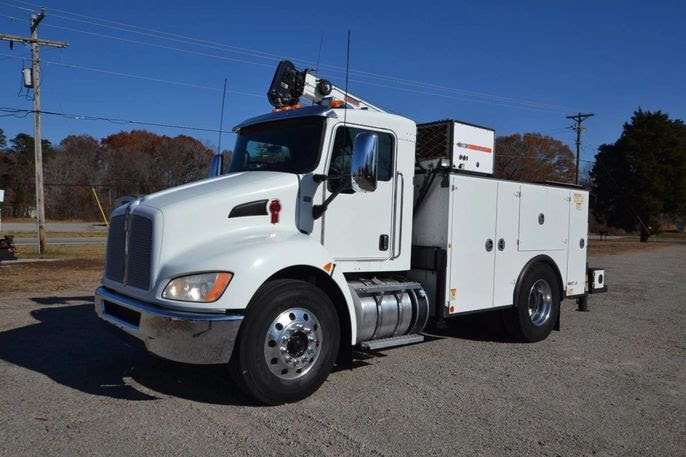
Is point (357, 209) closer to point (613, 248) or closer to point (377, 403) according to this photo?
point (377, 403)

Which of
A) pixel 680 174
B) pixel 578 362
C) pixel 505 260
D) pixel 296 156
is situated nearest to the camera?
pixel 296 156

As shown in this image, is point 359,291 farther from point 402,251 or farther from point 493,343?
point 493,343

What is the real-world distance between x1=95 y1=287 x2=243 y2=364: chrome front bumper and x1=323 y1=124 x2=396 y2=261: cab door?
57.8 inches

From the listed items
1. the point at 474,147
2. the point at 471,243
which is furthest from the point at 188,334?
the point at 474,147

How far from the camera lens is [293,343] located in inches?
185

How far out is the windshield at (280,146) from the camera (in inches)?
211

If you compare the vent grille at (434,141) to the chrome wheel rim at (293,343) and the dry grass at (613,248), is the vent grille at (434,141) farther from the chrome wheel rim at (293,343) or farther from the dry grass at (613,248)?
the dry grass at (613,248)

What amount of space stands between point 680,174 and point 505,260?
54403 mm

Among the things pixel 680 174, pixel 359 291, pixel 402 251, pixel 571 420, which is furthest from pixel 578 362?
pixel 680 174

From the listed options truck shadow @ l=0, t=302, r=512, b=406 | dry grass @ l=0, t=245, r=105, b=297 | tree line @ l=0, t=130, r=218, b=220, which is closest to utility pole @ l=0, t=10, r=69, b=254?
dry grass @ l=0, t=245, r=105, b=297

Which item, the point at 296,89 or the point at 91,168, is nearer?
the point at 296,89

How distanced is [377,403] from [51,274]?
1233 cm

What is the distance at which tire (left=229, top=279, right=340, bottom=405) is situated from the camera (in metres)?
4.39

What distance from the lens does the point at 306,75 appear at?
249 inches
